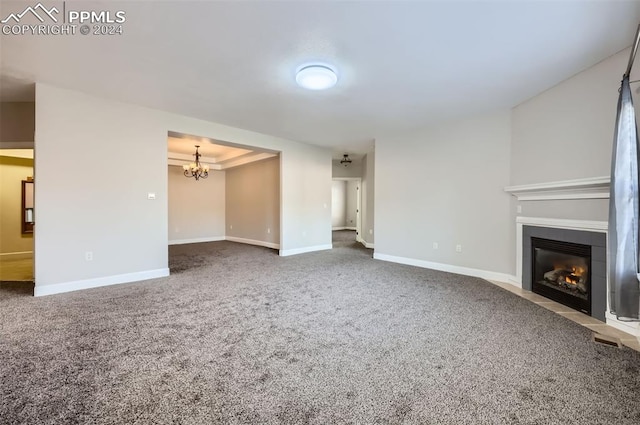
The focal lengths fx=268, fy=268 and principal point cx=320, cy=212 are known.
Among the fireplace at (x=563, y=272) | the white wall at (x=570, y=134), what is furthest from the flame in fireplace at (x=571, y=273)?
the white wall at (x=570, y=134)

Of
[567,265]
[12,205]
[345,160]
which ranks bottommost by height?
[567,265]

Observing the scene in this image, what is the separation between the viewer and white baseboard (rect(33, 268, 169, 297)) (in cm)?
344

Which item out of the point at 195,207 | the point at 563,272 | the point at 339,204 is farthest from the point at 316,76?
the point at 339,204

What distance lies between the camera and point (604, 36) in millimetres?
2393

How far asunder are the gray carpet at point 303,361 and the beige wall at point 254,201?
404 cm

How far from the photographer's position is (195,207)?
867 cm

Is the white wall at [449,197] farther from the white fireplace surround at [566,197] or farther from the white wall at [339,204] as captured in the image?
the white wall at [339,204]

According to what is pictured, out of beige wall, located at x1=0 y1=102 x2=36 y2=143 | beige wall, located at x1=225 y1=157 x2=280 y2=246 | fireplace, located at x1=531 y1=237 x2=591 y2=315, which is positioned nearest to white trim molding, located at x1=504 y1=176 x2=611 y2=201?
fireplace, located at x1=531 y1=237 x2=591 y2=315

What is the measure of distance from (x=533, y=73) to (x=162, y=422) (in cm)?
450

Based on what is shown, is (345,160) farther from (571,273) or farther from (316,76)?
(571,273)

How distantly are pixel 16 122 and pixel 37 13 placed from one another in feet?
10.6

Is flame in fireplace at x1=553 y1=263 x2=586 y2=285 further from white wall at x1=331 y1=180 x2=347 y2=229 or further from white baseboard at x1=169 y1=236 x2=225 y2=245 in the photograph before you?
white wall at x1=331 y1=180 x2=347 y2=229

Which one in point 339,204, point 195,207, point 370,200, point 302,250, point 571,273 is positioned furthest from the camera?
point 339,204

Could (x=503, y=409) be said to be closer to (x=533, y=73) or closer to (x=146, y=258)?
(x=533, y=73)
